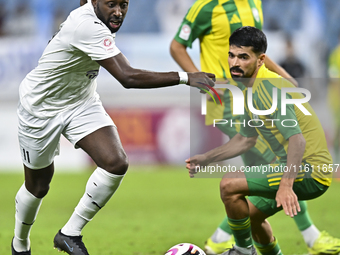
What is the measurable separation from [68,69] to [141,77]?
63cm

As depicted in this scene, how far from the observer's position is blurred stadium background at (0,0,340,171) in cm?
1083

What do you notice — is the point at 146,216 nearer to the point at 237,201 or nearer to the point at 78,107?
the point at 78,107

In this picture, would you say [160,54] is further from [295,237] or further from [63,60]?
[63,60]

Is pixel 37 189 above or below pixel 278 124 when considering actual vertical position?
below

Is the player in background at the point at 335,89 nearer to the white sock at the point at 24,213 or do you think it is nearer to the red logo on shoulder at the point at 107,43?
the white sock at the point at 24,213

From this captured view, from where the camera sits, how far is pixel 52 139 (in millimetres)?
3729

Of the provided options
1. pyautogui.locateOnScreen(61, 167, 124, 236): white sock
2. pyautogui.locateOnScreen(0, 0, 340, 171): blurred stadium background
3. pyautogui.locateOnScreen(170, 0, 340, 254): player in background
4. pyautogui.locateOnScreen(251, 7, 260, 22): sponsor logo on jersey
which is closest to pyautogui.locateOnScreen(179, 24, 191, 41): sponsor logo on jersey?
pyautogui.locateOnScreen(170, 0, 340, 254): player in background

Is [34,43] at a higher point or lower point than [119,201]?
higher

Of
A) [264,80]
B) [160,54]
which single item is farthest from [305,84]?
[264,80]

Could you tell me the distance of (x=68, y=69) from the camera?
3.62 meters

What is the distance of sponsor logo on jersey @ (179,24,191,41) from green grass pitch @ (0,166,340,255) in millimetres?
1901

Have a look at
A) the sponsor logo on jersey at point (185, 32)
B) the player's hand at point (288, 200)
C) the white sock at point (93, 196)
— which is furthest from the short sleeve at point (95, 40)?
the sponsor logo on jersey at point (185, 32)

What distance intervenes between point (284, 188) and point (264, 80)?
0.77m

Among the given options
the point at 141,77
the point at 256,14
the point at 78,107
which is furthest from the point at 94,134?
the point at 256,14
